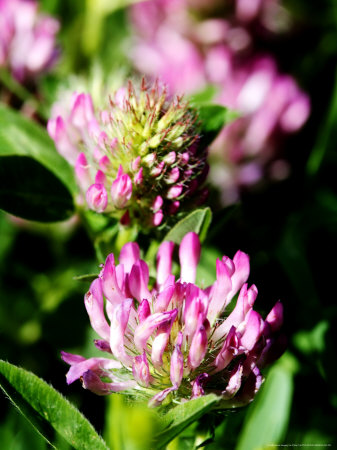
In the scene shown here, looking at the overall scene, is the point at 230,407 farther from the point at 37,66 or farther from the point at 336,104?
the point at 336,104

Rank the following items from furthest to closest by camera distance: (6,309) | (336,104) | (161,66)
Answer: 1. (161,66)
2. (336,104)
3. (6,309)

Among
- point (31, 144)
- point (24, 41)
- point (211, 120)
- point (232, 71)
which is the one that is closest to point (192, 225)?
point (211, 120)

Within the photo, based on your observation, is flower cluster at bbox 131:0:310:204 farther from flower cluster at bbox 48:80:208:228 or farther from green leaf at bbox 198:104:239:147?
flower cluster at bbox 48:80:208:228

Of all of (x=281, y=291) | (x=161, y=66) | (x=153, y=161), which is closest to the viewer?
(x=153, y=161)

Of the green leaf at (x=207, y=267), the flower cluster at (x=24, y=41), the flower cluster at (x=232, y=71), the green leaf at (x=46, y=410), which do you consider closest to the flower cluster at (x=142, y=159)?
the green leaf at (x=207, y=267)

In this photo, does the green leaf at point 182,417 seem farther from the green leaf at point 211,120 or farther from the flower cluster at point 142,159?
the green leaf at point 211,120

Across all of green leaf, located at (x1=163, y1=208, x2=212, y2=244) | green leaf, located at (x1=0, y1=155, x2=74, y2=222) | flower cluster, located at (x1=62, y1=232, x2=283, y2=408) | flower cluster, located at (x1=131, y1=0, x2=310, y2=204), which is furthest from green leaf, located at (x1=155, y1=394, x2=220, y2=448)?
flower cluster, located at (x1=131, y1=0, x2=310, y2=204)

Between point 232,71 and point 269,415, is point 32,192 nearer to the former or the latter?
point 269,415

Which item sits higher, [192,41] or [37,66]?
[37,66]

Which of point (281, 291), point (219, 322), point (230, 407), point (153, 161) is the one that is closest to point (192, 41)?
point (281, 291)
